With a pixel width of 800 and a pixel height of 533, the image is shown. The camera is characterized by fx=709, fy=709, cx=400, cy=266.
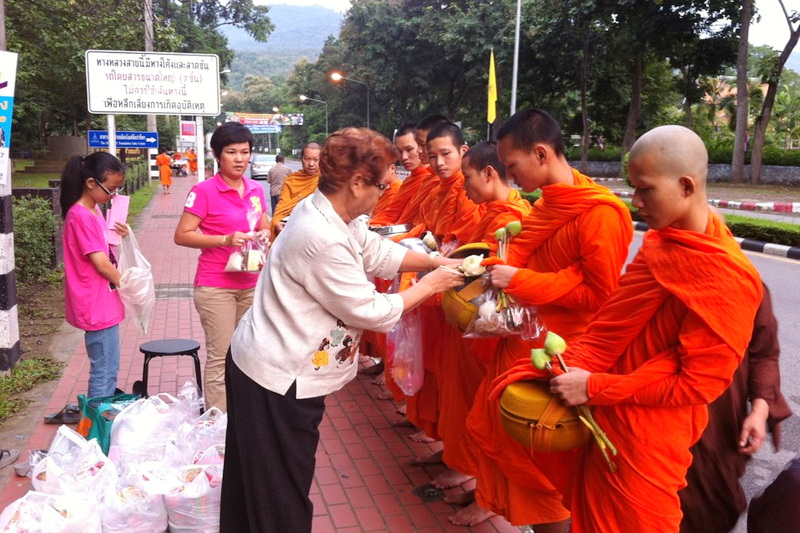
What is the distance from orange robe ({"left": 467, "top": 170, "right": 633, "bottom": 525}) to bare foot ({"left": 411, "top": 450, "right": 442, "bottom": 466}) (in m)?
0.91

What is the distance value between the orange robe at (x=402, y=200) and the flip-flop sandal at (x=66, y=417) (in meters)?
2.24

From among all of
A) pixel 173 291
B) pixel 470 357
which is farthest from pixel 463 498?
pixel 173 291

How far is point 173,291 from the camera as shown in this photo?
8523 mm

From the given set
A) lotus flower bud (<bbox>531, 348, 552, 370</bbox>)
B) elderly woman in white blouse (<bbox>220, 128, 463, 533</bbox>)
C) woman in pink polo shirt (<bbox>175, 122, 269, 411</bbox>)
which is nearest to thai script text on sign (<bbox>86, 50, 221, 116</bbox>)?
woman in pink polo shirt (<bbox>175, 122, 269, 411</bbox>)

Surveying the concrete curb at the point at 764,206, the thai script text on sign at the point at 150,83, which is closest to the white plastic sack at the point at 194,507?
the thai script text on sign at the point at 150,83

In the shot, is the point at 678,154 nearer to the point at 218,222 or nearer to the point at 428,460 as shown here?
the point at 428,460

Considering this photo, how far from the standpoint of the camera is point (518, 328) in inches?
110

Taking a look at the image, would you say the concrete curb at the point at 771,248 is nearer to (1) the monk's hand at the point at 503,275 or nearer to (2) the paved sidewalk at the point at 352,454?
(2) the paved sidewalk at the point at 352,454

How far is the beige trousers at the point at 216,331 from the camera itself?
12.9ft

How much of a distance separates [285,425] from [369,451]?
1.71m

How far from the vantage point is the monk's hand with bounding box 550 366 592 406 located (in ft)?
6.76

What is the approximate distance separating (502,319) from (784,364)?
154 inches

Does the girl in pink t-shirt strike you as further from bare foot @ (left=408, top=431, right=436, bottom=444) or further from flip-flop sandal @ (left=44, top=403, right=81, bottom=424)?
bare foot @ (left=408, top=431, right=436, bottom=444)

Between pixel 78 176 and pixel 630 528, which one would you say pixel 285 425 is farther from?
pixel 78 176
